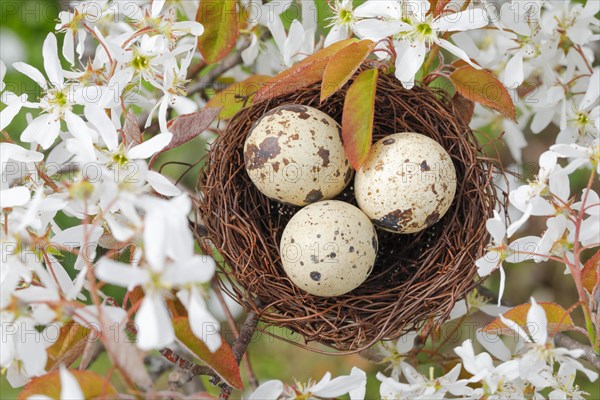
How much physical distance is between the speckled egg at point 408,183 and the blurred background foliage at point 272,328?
0.22 meters

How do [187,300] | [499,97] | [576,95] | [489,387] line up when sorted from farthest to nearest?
1. [576,95]
2. [499,97]
3. [489,387]
4. [187,300]

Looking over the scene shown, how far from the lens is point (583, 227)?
1031 mm

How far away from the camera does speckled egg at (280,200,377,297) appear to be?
1110 millimetres

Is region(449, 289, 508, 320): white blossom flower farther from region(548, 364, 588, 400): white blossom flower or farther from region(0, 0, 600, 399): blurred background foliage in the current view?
region(548, 364, 588, 400): white blossom flower

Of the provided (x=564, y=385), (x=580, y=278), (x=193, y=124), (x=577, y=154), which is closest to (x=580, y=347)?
(x=564, y=385)

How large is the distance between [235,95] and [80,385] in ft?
1.95

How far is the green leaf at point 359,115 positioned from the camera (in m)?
1.08

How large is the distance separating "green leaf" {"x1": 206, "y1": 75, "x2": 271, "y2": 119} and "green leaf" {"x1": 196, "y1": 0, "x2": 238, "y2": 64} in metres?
0.08

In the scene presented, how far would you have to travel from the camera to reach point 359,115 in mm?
1091

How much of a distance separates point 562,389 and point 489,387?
0.44ft

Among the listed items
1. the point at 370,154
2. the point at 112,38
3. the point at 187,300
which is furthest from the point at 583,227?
the point at 112,38

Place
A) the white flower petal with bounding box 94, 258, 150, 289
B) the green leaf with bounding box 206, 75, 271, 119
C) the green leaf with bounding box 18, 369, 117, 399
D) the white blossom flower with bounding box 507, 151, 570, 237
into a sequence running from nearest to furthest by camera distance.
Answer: the white flower petal with bounding box 94, 258, 150, 289, the green leaf with bounding box 18, 369, 117, 399, the white blossom flower with bounding box 507, 151, 570, 237, the green leaf with bounding box 206, 75, 271, 119

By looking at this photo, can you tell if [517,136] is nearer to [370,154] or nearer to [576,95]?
[576,95]

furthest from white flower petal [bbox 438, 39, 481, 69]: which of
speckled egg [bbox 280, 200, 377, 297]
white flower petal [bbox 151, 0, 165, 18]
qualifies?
white flower petal [bbox 151, 0, 165, 18]
